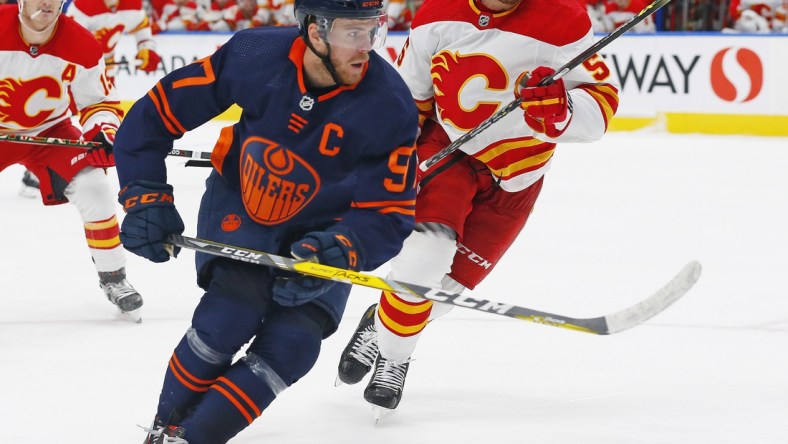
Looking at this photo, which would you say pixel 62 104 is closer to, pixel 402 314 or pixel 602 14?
pixel 402 314

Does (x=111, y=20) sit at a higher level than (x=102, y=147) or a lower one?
lower

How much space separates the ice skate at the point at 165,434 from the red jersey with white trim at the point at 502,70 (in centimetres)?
104

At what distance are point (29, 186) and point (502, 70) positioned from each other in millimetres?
3727

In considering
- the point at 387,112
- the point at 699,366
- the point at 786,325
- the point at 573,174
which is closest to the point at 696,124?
the point at 573,174

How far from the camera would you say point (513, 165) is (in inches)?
114

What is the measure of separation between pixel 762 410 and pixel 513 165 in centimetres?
86

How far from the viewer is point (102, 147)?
11.7ft

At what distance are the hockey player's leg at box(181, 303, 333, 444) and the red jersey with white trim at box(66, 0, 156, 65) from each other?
15.4ft

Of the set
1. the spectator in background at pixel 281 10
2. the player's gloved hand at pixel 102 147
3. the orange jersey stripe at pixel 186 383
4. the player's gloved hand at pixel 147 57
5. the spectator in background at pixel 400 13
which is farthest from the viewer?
the spectator in background at pixel 281 10

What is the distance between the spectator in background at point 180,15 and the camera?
9.34 metres

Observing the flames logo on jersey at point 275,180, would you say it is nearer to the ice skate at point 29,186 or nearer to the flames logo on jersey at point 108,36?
the ice skate at point 29,186

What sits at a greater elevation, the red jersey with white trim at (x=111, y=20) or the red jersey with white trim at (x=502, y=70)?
the red jersey with white trim at (x=502, y=70)

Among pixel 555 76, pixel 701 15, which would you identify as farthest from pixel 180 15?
pixel 555 76

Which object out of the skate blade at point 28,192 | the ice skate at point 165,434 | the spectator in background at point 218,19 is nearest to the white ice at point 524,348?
the skate blade at point 28,192
